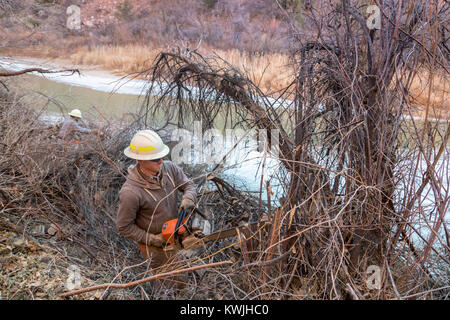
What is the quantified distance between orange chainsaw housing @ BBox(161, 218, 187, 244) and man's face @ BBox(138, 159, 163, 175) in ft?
1.64

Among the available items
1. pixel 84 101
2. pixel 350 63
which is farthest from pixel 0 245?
pixel 84 101

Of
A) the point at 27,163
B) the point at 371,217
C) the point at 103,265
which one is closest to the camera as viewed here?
the point at 371,217

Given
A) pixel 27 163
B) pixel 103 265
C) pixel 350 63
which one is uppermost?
pixel 350 63

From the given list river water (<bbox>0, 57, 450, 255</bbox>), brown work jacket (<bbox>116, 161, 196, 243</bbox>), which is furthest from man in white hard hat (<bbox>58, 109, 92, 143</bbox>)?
brown work jacket (<bbox>116, 161, 196, 243</bbox>)

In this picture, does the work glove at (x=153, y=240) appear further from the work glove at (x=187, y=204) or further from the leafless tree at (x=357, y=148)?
the leafless tree at (x=357, y=148)

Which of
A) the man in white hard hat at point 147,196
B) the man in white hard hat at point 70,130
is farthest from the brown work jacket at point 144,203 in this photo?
the man in white hard hat at point 70,130

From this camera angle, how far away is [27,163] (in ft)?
17.2

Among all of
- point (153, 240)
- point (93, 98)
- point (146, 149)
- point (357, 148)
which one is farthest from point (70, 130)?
point (93, 98)

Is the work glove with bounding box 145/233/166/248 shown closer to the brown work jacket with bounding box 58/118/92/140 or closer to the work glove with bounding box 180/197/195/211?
the work glove with bounding box 180/197/195/211

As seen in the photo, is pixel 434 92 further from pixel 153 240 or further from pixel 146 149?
pixel 153 240

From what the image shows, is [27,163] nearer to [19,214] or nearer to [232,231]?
[19,214]

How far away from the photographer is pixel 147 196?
3605 millimetres
